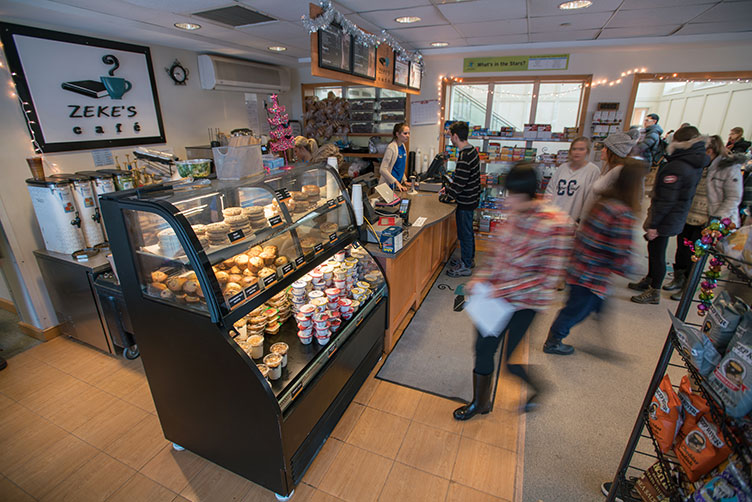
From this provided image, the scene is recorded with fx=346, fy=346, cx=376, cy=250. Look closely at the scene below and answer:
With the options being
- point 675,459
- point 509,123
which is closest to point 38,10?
point 675,459

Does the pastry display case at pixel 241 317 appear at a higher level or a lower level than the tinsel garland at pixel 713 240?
lower

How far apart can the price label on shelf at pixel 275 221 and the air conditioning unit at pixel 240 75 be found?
387cm

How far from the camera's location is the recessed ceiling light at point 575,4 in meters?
3.05

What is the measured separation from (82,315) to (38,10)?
2.59m

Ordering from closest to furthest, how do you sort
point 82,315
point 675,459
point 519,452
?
point 675,459 → point 519,452 → point 82,315

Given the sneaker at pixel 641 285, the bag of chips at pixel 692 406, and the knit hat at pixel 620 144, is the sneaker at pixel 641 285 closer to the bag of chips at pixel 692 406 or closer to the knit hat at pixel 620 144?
the knit hat at pixel 620 144

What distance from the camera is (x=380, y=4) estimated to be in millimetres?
3047

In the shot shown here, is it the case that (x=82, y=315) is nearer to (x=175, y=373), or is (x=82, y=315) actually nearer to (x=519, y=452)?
(x=175, y=373)

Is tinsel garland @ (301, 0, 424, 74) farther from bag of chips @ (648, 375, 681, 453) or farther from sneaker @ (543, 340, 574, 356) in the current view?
sneaker @ (543, 340, 574, 356)

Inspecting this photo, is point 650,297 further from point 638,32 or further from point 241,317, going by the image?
point 241,317

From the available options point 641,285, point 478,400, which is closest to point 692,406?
point 478,400

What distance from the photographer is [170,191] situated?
5.83 feet

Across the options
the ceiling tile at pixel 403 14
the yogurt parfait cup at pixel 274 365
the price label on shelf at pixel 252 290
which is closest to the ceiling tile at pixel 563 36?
the ceiling tile at pixel 403 14

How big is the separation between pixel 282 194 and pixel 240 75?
4.11m
